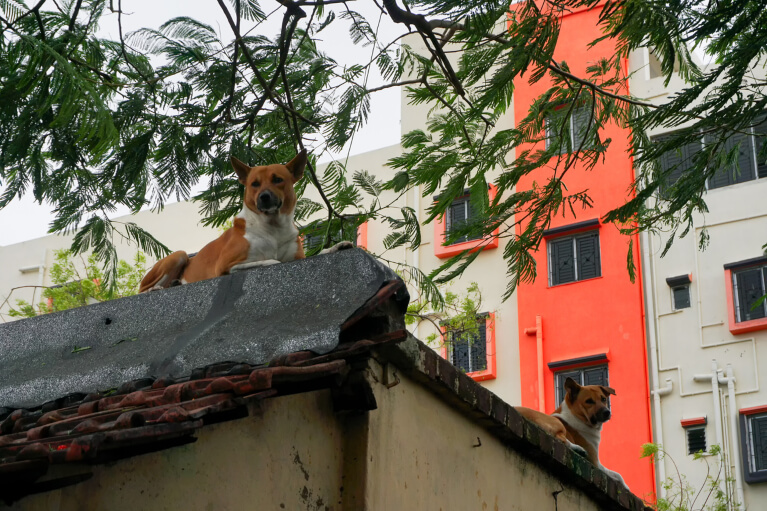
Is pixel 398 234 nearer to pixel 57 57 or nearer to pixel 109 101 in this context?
pixel 109 101

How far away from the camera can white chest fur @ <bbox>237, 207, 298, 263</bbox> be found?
6.81 m

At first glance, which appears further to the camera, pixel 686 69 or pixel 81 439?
pixel 686 69

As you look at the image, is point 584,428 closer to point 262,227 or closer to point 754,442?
point 262,227

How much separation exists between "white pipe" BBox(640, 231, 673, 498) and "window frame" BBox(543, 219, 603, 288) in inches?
48.1

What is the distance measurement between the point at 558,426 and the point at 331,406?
17.4 feet

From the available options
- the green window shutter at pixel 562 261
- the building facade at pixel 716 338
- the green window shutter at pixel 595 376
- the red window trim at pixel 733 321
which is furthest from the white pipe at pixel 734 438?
the green window shutter at pixel 562 261

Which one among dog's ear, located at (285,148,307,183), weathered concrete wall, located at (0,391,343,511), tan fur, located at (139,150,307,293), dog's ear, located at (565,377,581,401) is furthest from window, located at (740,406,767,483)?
weathered concrete wall, located at (0,391,343,511)

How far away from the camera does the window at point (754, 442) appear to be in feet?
66.1

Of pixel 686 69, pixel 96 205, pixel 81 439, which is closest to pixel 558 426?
pixel 686 69

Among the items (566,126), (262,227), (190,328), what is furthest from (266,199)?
(566,126)

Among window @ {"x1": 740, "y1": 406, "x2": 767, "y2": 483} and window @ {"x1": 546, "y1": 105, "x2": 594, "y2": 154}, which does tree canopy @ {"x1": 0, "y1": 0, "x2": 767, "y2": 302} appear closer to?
window @ {"x1": 546, "y1": 105, "x2": 594, "y2": 154}

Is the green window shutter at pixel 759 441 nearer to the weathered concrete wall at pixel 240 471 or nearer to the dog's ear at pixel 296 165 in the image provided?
the dog's ear at pixel 296 165

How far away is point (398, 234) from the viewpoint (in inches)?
365

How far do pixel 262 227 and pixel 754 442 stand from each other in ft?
54.0
